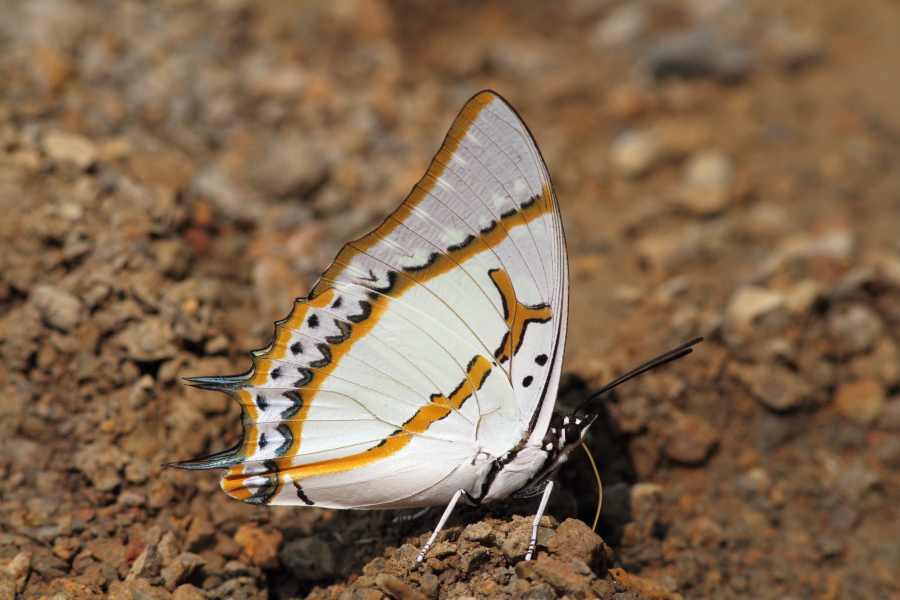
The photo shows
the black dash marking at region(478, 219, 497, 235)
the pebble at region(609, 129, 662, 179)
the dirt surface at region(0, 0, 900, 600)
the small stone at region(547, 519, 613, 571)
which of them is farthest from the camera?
the pebble at region(609, 129, 662, 179)

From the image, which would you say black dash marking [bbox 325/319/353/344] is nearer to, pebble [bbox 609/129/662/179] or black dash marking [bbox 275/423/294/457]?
black dash marking [bbox 275/423/294/457]

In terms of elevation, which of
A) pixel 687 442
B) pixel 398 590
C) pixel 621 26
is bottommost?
pixel 398 590

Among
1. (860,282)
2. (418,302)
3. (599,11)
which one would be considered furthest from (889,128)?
(418,302)

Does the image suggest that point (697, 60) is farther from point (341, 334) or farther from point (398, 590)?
point (398, 590)

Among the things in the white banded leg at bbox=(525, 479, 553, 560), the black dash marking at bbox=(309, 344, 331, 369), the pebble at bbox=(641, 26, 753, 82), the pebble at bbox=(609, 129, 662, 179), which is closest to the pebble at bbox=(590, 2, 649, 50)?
the pebble at bbox=(641, 26, 753, 82)

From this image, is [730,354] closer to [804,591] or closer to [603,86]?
[804,591]

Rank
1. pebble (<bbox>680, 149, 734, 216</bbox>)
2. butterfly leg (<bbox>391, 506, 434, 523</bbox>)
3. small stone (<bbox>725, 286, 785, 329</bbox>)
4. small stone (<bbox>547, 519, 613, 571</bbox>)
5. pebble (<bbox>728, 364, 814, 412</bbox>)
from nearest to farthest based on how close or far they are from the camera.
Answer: small stone (<bbox>547, 519, 613, 571</bbox>)
butterfly leg (<bbox>391, 506, 434, 523</bbox>)
pebble (<bbox>728, 364, 814, 412</bbox>)
small stone (<bbox>725, 286, 785, 329</bbox>)
pebble (<bbox>680, 149, 734, 216</bbox>)

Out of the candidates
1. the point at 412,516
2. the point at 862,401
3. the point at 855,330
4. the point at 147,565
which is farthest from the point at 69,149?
the point at 862,401
